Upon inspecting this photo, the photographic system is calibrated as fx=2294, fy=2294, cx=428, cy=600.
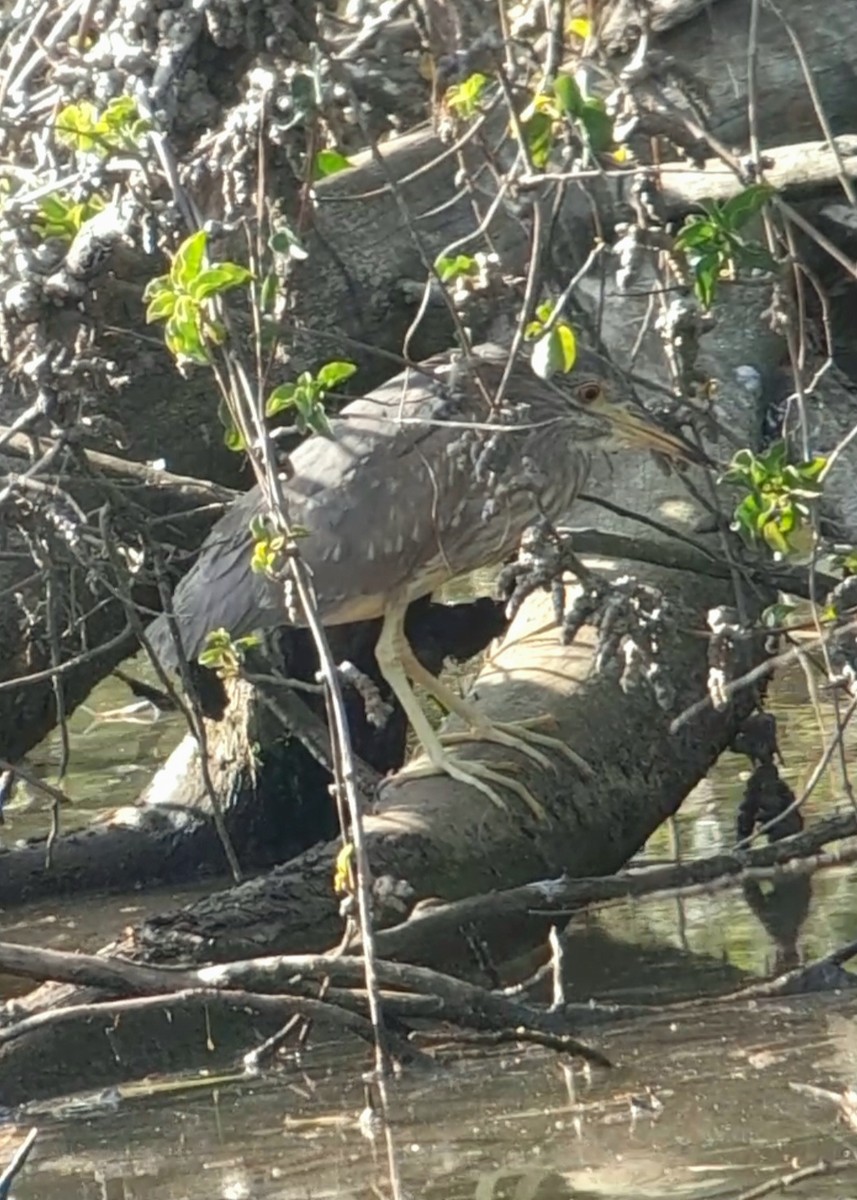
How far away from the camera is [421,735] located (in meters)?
5.47

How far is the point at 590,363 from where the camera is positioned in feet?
18.9

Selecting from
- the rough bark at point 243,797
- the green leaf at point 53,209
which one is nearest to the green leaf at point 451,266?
the green leaf at point 53,209

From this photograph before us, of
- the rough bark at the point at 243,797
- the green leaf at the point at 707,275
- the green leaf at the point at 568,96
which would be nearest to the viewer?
the green leaf at the point at 568,96

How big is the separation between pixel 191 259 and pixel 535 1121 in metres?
1.56

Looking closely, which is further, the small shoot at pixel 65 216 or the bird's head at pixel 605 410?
the bird's head at pixel 605 410

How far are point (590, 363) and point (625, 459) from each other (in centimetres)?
48

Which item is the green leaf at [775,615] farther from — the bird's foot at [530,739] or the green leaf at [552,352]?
the bird's foot at [530,739]

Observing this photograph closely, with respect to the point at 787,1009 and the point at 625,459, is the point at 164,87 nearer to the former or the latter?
the point at 787,1009

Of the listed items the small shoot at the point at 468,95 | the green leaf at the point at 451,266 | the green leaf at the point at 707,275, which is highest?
the small shoot at the point at 468,95

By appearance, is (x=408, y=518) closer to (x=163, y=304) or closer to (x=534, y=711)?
(x=534, y=711)

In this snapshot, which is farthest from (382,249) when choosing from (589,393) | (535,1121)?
(535,1121)

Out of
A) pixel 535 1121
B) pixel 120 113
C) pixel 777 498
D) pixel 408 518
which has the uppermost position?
pixel 120 113

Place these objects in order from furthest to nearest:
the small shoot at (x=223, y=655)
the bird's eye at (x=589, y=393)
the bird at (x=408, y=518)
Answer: the bird's eye at (x=589, y=393) < the bird at (x=408, y=518) < the small shoot at (x=223, y=655)

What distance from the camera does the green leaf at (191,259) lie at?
3.58 meters
